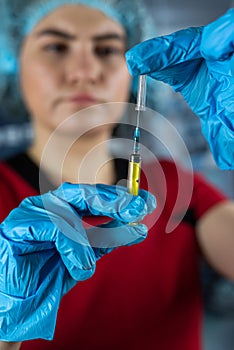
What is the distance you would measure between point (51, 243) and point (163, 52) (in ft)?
1.19

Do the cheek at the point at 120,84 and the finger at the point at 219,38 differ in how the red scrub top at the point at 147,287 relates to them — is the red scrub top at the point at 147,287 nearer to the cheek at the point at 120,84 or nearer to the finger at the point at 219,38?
the cheek at the point at 120,84

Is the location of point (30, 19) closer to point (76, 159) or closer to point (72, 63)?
point (72, 63)

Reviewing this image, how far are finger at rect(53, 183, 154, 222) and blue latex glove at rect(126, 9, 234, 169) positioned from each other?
0.61 feet

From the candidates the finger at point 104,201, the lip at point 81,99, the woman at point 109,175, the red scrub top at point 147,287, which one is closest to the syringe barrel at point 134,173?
the finger at point 104,201

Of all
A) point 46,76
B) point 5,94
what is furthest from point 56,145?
point 5,94

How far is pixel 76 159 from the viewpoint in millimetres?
1310

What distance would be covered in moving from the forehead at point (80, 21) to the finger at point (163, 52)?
64 cm

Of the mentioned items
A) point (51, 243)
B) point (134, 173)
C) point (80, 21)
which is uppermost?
point (80, 21)

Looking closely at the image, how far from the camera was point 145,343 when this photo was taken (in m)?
1.21

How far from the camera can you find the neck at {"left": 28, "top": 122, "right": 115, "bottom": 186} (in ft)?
4.20

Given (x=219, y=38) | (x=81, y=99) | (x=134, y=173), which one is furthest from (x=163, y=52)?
(x=81, y=99)

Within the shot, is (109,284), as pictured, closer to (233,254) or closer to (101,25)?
(233,254)

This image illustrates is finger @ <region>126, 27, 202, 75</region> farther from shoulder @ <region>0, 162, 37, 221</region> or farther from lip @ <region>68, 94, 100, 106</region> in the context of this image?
shoulder @ <region>0, 162, 37, 221</region>

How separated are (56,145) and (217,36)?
2.50ft
